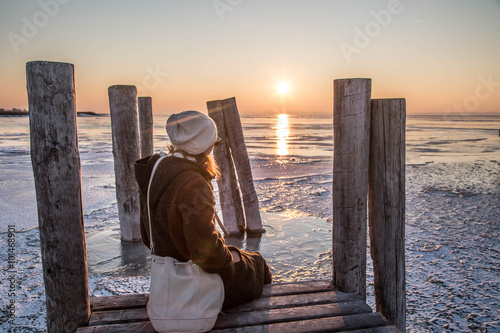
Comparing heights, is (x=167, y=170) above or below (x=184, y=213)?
above

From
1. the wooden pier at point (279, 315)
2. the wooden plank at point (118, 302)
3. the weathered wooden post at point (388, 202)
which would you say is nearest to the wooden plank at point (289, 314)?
the wooden pier at point (279, 315)

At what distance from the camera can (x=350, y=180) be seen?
3.16 meters

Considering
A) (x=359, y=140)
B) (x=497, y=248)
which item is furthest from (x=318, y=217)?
(x=359, y=140)

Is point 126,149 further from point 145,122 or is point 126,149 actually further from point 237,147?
point 237,147

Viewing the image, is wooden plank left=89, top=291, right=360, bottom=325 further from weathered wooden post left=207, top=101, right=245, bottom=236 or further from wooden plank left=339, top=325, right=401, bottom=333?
weathered wooden post left=207, top=101, right=245, bottom=236

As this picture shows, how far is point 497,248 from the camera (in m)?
5.51

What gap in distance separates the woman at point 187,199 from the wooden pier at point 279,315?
0.32 m

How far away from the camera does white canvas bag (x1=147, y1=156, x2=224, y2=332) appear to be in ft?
8.06

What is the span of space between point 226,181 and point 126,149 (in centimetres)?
160

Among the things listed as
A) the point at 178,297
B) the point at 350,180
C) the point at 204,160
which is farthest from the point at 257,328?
the point at 350,180

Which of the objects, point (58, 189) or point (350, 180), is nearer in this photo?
point (58, 189)

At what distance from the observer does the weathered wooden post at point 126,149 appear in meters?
5.16

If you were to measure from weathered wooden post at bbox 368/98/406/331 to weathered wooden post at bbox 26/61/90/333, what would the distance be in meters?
2.46

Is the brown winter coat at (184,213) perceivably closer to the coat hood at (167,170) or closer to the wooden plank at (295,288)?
the coat hood at (167,170)
